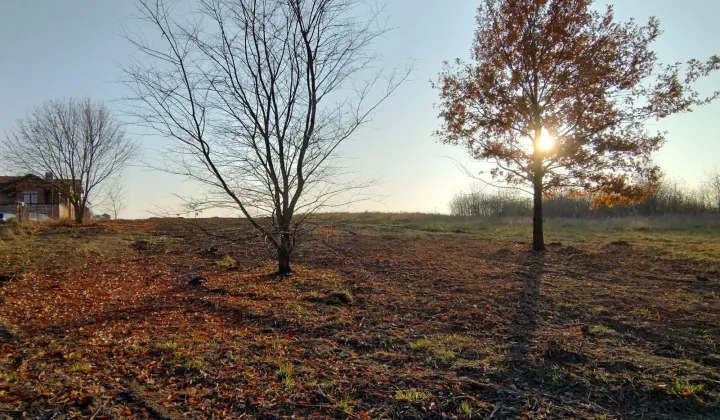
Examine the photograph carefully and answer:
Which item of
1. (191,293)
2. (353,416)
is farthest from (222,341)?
(191,293)

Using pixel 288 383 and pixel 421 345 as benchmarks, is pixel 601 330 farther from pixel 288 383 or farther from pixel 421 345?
pixel 288 383

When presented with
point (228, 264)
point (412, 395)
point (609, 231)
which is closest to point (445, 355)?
point (412, 395)

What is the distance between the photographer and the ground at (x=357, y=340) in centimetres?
296

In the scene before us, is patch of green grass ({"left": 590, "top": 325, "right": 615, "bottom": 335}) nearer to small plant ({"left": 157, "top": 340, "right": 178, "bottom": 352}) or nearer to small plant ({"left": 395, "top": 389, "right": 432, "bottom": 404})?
small plant ({"left": 395, "top": 389, "right": 432, "bottom": 404})

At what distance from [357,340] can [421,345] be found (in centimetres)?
63

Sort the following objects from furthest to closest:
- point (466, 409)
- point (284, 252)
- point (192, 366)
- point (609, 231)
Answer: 1. point (609, 231)
2. point (284, 252)
3. point (192, 366)
4. point (466, 409)

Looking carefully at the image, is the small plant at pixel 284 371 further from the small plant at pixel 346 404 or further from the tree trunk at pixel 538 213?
the tree trunk at pixel 538 213

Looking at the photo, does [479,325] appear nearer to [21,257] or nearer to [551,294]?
[551,294]

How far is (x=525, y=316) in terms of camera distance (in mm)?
5211

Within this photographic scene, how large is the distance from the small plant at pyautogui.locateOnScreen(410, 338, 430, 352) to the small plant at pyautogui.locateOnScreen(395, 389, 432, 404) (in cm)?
93

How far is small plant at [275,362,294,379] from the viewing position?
3.44 meters

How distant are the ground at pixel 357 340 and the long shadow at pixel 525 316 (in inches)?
1.4

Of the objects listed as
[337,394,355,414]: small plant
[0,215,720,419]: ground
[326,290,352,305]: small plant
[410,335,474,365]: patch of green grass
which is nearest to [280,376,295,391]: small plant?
[0,215,720,419]: ground

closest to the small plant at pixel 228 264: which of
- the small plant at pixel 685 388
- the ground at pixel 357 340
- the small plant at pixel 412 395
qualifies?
the ground at pixel 357 340
